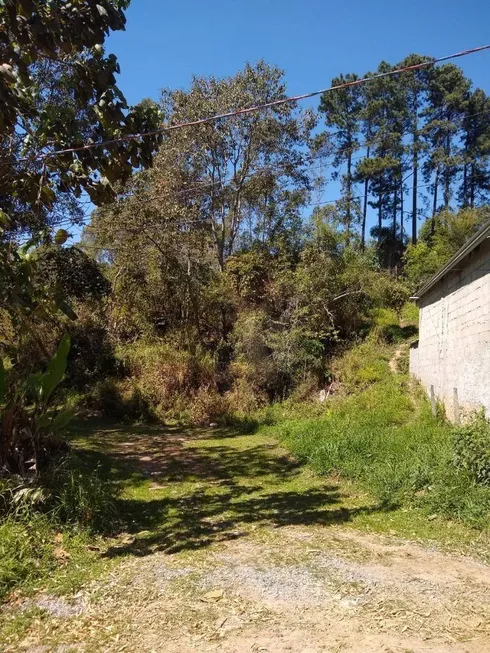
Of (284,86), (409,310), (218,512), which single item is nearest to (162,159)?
(284,86)

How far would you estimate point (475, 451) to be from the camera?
602 centimetres

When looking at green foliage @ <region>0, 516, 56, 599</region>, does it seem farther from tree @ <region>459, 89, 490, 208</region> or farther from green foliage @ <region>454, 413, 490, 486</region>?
tree @ <region>459, 89, 490, 208</region>

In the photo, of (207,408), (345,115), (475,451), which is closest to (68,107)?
(475,451)

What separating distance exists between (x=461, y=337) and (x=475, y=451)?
3.12m

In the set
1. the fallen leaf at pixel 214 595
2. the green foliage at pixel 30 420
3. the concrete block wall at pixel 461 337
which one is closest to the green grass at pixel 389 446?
the concrete block wall at pixel 461 337

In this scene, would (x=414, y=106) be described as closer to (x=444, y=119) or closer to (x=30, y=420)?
(x=444, y=119)

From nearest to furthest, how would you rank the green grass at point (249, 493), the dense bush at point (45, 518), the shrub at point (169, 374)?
the dense bush at point (45, 518)
the green grass at point (249, 493)
the shrub at point (169, 374)

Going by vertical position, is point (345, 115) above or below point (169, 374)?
above

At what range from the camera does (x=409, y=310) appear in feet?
64.1

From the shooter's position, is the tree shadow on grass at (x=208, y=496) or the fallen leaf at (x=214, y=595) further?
the tree shadow on grass at (x=208, y=496)

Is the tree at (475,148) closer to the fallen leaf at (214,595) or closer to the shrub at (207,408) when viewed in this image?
the shrub at (207,408)

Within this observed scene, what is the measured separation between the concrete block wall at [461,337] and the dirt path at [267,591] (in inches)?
116

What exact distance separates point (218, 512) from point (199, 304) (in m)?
11.6

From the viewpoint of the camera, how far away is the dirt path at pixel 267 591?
10.1 ft
